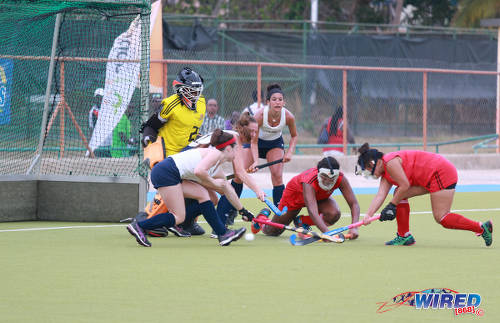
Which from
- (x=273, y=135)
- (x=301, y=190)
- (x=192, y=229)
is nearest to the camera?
(x=301, y=190)

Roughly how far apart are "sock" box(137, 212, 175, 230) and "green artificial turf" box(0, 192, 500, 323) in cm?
20

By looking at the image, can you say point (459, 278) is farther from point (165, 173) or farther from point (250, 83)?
point (250, 83)

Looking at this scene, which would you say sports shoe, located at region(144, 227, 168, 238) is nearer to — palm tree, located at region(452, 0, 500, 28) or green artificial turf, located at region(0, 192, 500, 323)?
green artificial turf, located at region(0, 192, 500, 323)

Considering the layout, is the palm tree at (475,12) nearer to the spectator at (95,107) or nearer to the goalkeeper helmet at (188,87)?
the spectator at (95,107)

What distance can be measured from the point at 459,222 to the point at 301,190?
5.25ft

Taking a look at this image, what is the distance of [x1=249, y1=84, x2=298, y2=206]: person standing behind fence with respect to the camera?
10.8m

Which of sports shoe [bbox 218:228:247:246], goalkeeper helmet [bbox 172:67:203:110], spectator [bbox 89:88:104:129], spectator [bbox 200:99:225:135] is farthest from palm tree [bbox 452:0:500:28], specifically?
sports shoe [bbox 218:228:247:246]

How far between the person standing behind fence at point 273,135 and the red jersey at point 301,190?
5.17ft

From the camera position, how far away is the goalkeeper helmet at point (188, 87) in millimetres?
9695

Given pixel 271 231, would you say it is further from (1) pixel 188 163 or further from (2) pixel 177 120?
(2) pixel 177 120

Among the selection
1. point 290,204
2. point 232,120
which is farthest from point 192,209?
point 232,120

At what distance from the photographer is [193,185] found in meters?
8.68

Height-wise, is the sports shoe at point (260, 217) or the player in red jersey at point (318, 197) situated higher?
the player in red jersey at point (318, 197)

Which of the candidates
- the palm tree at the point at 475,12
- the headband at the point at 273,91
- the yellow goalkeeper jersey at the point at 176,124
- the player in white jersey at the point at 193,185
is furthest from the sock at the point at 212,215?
the palm tree at the point at 475,12
